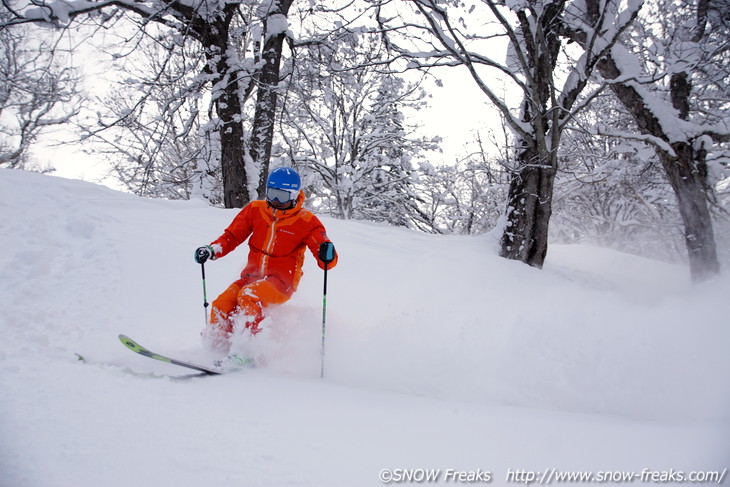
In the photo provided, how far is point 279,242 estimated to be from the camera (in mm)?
3791

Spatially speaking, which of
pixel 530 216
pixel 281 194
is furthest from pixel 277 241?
pixel 530 216

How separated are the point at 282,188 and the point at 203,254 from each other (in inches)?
37.3

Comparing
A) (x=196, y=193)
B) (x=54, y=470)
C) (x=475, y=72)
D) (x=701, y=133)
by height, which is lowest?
(x=54, y=470)

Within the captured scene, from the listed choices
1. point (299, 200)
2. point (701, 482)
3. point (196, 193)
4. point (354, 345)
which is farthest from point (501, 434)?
point (196, 193)

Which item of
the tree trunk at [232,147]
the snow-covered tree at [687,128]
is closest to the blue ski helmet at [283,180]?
the tree trunk at [232,147]

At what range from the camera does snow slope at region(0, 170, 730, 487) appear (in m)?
1.64

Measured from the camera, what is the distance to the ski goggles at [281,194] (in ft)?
12.3

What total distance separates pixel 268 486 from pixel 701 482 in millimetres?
1685

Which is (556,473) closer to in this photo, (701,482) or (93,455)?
(701,482)

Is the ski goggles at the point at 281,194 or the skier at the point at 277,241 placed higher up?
the ski goggles at the point at 281,194

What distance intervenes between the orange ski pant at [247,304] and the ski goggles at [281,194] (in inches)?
31.4

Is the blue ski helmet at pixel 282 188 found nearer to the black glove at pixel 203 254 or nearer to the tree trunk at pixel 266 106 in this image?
the black glove at pixel 203 254

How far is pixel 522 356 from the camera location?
312cm

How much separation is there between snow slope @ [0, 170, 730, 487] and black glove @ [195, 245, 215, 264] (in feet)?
2.36
